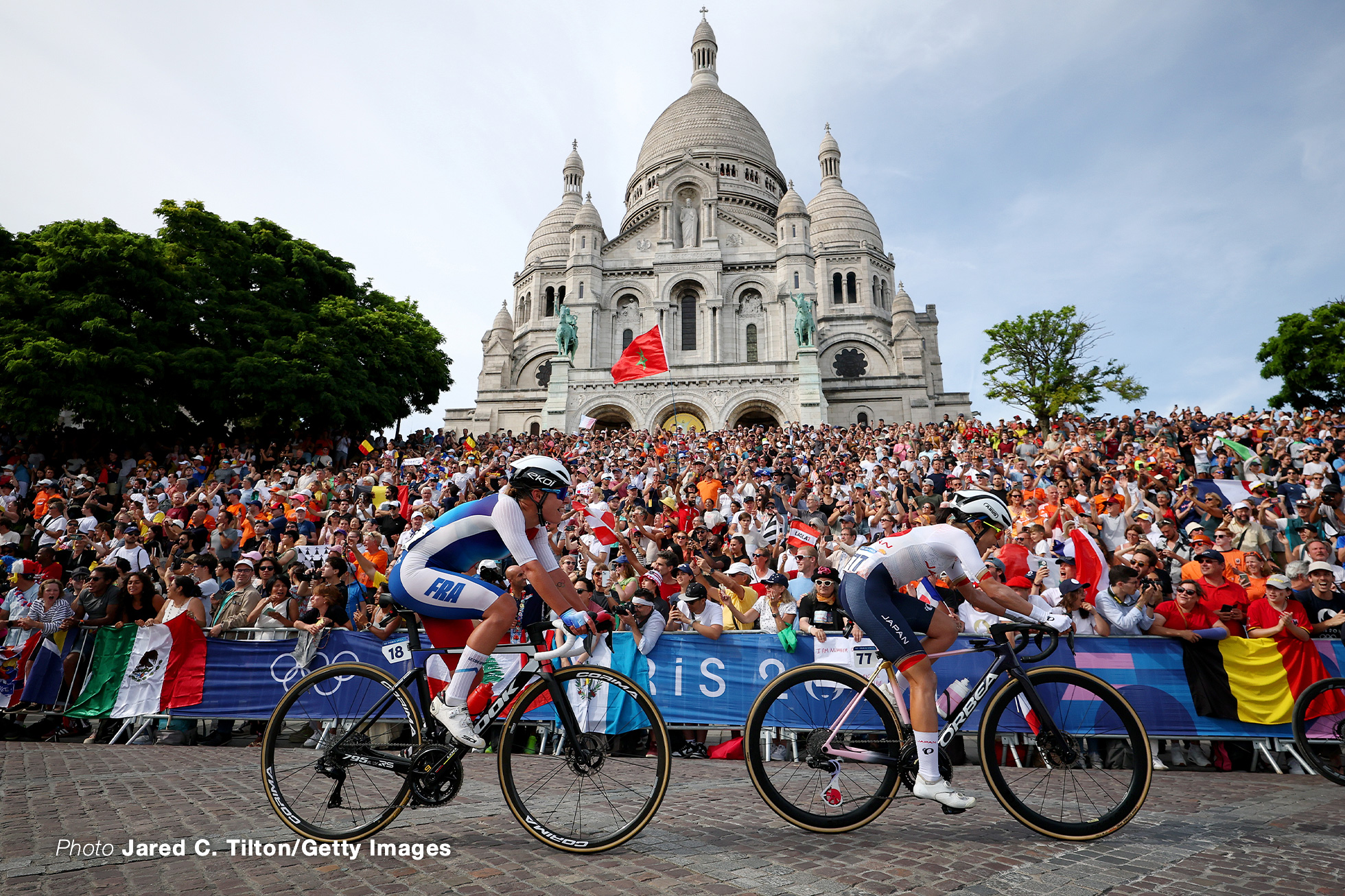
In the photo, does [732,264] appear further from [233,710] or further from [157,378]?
[233,710]

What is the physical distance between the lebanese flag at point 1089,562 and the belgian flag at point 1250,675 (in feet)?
5.33

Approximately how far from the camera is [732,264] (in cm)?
5194

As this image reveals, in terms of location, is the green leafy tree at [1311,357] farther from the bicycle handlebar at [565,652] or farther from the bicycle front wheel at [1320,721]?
the bicycle handlebar at [565,652]

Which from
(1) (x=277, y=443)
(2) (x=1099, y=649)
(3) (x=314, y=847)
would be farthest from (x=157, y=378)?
(2) (x=1099, y=649)

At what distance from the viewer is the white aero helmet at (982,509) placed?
4156mm

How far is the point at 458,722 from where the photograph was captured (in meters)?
3.78

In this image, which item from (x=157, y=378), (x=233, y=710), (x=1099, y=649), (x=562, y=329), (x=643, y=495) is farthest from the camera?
(x=562, y=329)

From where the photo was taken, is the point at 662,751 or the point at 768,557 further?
the point at 768,557

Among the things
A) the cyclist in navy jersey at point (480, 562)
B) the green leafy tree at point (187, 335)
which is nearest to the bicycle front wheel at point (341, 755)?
the cyclist in navy jersey at point (480, 562)

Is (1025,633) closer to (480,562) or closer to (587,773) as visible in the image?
(587,773)

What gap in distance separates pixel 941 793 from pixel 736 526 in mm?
8753

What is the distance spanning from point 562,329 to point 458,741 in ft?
137

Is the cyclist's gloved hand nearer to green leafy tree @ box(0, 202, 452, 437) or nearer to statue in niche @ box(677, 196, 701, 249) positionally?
green leafy tree @ box(0, 202, 452, 437)

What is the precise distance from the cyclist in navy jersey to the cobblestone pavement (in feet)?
2.51
